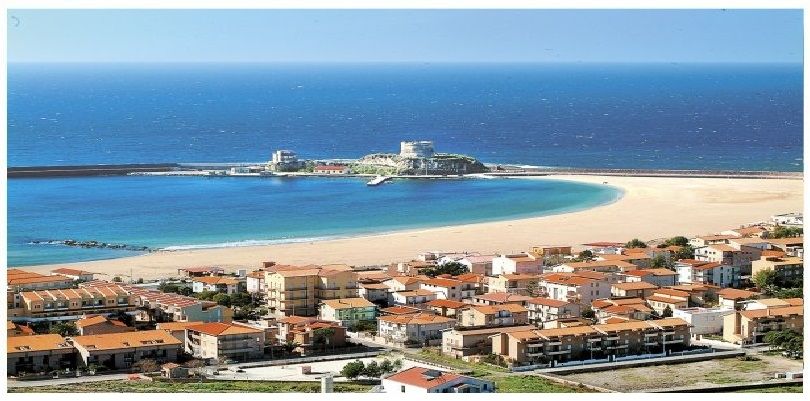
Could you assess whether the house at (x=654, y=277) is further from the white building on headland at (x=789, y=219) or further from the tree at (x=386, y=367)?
the tree at (x=386, y=367)

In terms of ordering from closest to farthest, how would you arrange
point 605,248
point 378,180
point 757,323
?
point 757,323 → point 605,248 → point 378,180

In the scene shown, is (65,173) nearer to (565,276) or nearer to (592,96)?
(565,276)

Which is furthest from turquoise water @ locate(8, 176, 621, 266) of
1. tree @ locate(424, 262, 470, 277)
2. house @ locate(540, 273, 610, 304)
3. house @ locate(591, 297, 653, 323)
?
house @ locate(591, 297, 653, 323)

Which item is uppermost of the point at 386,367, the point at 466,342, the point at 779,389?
the point at 466,342

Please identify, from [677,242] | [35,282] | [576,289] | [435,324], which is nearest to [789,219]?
[677,242]

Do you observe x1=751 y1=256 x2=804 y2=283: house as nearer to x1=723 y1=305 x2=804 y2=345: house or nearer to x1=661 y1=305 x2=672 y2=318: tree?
x1=661 y1=305 x2=672 y2=318: tree

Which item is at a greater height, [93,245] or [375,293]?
[93,245]

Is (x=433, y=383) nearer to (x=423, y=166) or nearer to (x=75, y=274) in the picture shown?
(x=75, y=274)
